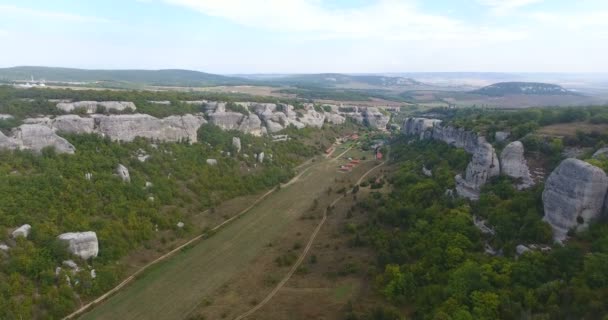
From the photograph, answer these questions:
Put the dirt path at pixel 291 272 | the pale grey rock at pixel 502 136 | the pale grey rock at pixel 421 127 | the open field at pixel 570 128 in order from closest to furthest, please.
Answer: the dirt path at pixel 291 272 → the open field at pixel 570 128 → the pale grey rock at pixel 502 136 → the pale grey rock at pixel 421 127

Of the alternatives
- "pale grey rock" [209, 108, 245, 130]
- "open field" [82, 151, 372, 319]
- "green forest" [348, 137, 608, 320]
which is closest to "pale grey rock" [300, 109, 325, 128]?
"pale grey rock" [209, 108, 245, 130]

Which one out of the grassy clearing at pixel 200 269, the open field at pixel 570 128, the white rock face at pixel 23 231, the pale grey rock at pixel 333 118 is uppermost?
the open field at pixel 570 128

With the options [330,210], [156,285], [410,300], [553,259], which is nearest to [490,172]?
[553,259]

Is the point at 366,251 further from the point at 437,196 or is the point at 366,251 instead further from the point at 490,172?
the point at 490,172

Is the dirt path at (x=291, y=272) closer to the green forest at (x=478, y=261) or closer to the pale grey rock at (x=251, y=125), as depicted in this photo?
the green forest at (x=478, y=261)

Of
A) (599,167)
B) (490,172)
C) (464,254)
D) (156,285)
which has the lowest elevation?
(156,285)

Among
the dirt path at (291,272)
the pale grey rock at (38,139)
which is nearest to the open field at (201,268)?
the dirt path at (291,272)

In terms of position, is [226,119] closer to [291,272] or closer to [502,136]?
[291,272]
